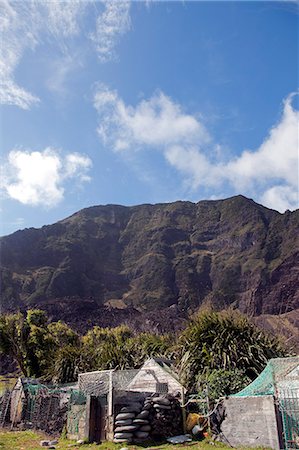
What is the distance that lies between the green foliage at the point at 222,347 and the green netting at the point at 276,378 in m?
2.63

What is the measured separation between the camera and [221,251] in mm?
137875

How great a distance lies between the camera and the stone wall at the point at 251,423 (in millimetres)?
10398

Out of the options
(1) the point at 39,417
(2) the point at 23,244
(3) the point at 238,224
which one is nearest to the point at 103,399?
(1) the point at 39,417

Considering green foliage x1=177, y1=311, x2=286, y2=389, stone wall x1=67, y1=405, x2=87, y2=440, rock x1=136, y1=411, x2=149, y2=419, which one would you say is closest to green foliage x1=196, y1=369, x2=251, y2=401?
green foliage x1=177, y1=311, x2=286, y2=389

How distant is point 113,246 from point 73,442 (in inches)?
5734

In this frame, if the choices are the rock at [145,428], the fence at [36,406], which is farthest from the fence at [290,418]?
the fence at [36,406]

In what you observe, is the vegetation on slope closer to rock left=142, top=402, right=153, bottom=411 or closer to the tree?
rock left=142, top=402, right=153, bottom=411

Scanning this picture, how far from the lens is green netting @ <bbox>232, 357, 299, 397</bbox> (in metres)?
10.9

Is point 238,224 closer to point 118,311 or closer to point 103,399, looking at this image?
point 118,311

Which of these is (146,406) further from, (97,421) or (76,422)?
(76,422)

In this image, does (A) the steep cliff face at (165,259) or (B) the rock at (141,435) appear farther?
(A) the steep cliff face at (165,259)

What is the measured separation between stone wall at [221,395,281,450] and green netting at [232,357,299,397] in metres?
0.38

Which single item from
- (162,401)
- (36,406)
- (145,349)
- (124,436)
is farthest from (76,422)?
(145,349)

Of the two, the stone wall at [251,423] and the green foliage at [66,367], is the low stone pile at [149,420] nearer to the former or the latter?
the stone wall at [251,423]
